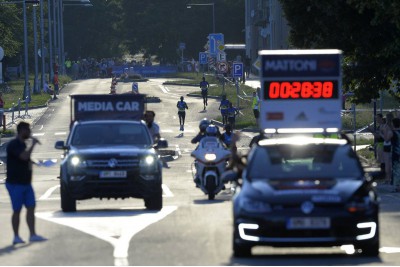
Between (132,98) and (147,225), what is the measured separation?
8.88 m

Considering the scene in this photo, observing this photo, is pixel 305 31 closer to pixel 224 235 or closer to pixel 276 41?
pixel 224 235

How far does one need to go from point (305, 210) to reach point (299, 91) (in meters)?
8.24

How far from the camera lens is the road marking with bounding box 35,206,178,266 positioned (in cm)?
1688

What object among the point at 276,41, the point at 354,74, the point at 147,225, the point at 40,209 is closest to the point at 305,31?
the point at 354,74

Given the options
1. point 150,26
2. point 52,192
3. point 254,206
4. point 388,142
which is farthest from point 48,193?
point 150,26

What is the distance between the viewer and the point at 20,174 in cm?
1733

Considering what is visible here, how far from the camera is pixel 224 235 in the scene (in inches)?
706

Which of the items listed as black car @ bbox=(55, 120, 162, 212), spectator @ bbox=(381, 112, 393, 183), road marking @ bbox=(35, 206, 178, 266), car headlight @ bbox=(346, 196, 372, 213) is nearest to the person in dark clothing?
road marking @ bbox=(35, 206, 178, 266)

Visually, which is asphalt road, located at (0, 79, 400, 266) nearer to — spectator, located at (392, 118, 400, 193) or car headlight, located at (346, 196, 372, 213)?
spectator, located at (392, 118, 400, 193)

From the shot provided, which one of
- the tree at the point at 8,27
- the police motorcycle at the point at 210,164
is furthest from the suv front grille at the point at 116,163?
the tree at the point at 8,27

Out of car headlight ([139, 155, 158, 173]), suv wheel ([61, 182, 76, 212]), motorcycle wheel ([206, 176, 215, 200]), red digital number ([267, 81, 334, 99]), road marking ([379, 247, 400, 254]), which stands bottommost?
motorcycle wheel ([206, 176, 215, 200])

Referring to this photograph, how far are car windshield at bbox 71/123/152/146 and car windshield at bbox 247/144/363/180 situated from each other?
7997 millimetres

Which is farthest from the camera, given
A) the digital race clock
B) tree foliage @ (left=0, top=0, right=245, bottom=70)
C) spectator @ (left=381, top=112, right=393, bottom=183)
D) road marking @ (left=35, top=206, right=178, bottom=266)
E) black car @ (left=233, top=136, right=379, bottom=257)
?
tree foliage @ (left=0, top=0, right=245, bottom=70)

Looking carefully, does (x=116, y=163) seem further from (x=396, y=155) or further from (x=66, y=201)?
(x=396, y=155)
